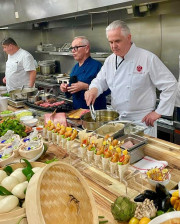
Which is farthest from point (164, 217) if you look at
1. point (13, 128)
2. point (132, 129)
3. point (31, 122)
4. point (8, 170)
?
point (31, 122)

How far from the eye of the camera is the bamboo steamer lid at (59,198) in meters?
0.81

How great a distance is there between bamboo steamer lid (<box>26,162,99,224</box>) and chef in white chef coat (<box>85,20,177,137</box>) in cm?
141

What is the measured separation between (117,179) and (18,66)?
373cm

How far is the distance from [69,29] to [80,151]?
4780 mm

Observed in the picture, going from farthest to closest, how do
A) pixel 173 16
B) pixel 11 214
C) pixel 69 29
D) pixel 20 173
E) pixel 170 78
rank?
pixel 69 29 < pixel 173 16 < pixel 170 78 < pixel 20 173 < pixel 11 214

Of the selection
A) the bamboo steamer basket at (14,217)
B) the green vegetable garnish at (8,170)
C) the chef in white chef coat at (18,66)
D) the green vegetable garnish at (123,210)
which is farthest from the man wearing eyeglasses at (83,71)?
the bamboo steamer basket at (14,217)

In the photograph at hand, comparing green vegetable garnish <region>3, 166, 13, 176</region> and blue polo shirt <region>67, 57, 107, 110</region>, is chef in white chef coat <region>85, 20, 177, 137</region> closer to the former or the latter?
blue polo shirt <region>67, 57, 107, 110</region>

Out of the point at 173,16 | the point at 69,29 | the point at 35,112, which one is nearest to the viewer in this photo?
the point at 35,112

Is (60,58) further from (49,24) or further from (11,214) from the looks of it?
(11,214)

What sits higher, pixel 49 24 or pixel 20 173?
pixel 49 24

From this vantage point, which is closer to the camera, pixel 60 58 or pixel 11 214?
pixel 11 214

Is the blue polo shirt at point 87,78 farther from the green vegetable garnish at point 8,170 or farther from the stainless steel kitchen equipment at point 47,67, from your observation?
the stainless steel kitchen equipment at point 47,67

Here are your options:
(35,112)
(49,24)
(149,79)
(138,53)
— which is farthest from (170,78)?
(49,24)

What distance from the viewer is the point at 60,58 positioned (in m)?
6.30
